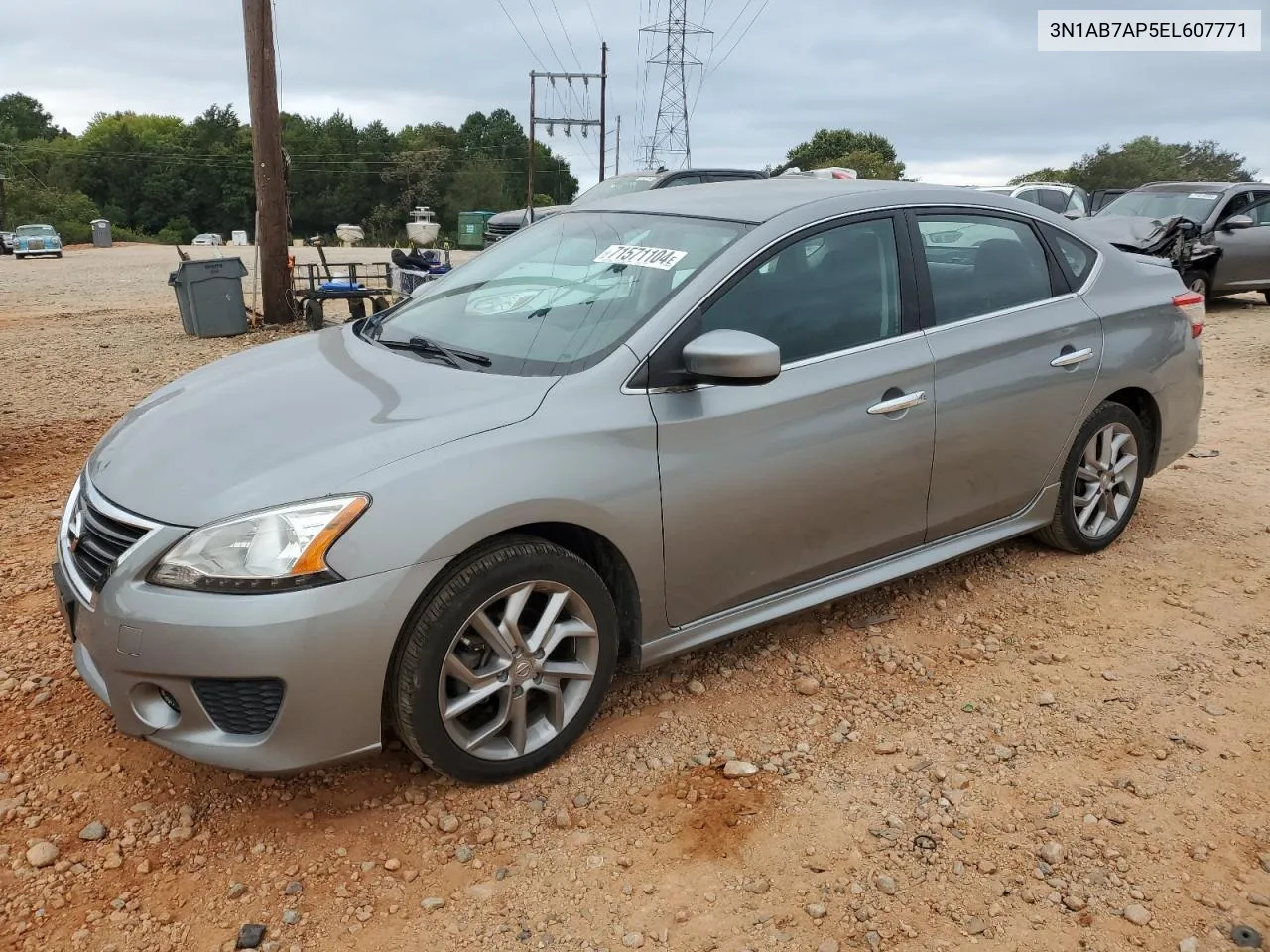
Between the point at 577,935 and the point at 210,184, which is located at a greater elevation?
the point at 210,184

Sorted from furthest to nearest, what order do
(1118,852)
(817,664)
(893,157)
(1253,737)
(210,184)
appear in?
(210,184) < (893,157) < (817,664) < (1253,737) < (1118,852)

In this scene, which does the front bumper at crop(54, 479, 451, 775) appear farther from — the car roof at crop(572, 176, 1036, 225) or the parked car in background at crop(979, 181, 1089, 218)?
the parked car in background at crop(979, 181, 1089, 218)

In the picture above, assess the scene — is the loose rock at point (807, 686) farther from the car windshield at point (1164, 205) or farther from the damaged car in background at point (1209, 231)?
the car windshield at point (1164, 205)

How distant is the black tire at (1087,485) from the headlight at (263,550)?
3079 millimetres

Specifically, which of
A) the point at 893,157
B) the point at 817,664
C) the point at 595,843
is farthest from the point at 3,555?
the point at 893,157

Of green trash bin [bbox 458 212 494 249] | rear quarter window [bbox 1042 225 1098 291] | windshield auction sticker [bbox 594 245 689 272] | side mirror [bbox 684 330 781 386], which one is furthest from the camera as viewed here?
green trash bin [bbox 458 212 494 249]

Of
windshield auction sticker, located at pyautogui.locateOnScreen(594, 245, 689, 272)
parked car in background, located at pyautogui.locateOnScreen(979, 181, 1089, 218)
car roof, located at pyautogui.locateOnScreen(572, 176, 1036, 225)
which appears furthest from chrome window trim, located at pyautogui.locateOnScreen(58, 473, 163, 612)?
parked car in background, located at pyautogui.locateOnScreen(979, 181, 1089, 218)

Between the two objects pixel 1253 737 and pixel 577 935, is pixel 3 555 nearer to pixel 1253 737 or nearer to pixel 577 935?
pixel 577 935

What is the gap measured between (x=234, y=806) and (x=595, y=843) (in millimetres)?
1025

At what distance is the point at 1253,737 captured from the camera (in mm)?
3125

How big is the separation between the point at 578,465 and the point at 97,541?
1302 mm

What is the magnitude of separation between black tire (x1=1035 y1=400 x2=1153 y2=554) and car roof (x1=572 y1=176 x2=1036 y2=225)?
986 millimetres

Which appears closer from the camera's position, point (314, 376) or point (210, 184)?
point (314, 376)

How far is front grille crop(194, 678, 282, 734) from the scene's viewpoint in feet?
7.97
